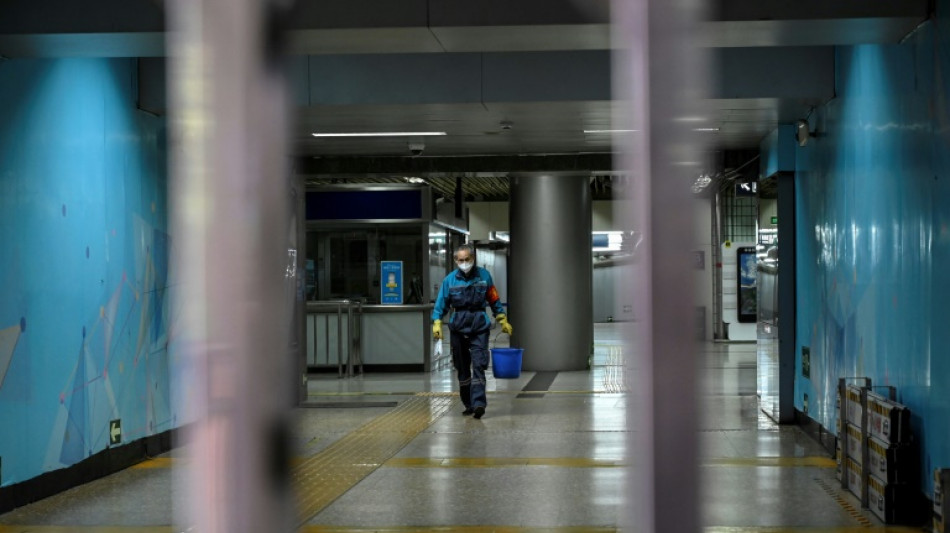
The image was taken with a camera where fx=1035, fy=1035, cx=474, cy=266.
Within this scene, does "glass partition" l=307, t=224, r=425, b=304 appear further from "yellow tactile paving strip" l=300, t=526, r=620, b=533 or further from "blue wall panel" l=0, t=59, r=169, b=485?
Answer: "yellow tactile paving strip" l=300, t=526, r=620, b=533

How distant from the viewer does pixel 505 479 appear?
7043 millimetres

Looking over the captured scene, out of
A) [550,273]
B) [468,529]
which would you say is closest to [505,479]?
[468,529]

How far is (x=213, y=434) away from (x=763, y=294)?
941 centimetres

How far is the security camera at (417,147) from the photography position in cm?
1085

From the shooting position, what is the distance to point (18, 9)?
5699 millimetres

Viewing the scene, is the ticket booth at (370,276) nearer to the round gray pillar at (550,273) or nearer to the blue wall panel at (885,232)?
the round gray pillar at (550,273)

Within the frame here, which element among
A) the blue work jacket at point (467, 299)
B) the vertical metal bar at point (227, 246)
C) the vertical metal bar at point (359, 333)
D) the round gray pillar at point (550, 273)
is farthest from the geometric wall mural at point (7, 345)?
the round gray pillar at point (550, 273)

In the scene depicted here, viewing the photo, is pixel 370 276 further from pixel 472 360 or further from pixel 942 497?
pixel 942 497

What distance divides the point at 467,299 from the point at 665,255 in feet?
28.0

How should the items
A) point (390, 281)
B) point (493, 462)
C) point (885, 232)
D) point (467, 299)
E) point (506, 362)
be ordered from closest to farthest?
1. point (885, 232)
2. point (493, 462)
3. point (467, 299)
4. point (506, 362)
5. point (390, 281)

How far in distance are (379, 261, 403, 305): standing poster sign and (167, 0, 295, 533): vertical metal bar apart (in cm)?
1402

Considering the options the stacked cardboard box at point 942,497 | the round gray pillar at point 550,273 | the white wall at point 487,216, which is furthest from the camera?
the white wall at point 487,216

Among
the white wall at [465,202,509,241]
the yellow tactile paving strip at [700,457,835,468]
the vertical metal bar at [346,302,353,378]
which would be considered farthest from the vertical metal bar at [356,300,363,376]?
the white wall at [465,202,509,241]

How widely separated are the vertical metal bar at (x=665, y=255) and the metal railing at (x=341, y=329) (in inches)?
533
